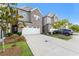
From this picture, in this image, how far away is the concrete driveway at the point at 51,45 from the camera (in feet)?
12.5

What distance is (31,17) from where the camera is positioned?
4.14 metres

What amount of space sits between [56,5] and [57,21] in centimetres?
35

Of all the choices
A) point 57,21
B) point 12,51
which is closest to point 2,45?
point 12,51

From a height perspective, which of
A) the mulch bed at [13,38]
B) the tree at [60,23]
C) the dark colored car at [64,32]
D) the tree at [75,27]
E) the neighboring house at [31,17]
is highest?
the neighboring house at [31,17]

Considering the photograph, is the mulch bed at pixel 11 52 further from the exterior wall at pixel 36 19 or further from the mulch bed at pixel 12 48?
the exterior wall at pixel 36 19

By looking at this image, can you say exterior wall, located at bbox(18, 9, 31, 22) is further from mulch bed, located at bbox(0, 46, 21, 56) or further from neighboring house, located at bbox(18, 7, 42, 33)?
mulch bed, located at bbox(0, 46, 21, 56)

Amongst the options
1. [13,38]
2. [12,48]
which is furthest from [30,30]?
[12,48]

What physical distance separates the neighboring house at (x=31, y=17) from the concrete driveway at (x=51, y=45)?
0.24 m

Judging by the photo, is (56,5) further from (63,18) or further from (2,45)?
(2,45)

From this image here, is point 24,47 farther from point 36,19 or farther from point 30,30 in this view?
point 36,19

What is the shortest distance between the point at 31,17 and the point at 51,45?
0.72 meters

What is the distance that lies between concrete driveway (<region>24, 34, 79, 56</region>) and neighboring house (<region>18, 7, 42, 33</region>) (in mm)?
243

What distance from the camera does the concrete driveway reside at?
380cm

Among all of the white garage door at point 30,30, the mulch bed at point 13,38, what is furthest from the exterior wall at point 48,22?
the mulch bed at point 13,38
